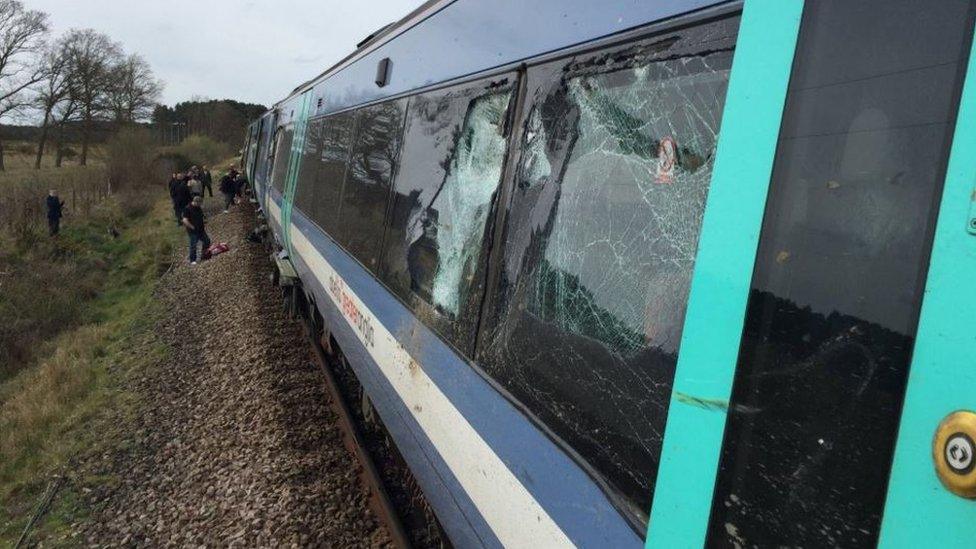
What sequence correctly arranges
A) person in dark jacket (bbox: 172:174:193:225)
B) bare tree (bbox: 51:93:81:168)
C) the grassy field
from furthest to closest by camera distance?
bare tree (bbox: 51:93:81:168) < person in dark jacket (bbox: 172:174:193:225) < the grassy field

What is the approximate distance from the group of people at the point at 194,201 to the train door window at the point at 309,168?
6124 millimetres

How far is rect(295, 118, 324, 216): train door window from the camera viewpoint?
7487 millimetres

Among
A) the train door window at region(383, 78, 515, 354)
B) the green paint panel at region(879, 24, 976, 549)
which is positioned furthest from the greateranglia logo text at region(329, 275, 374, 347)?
the green paint panel at region(879, 24, 976, 549)

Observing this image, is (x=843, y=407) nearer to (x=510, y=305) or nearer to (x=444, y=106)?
(x=510, y=305)

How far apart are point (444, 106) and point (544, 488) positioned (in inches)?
79.9

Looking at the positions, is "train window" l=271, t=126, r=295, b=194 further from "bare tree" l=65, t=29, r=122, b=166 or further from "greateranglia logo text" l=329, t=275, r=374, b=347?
"bare tree" l=65, t=29, r=122, b=166

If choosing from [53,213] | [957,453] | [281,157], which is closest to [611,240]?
[957,453]

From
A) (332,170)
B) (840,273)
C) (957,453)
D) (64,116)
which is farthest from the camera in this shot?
(64,116)

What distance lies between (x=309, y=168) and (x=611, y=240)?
666 cm

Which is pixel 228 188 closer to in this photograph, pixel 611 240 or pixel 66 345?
pixel 66 345

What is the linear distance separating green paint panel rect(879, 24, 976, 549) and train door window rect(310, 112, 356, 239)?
4969 mm

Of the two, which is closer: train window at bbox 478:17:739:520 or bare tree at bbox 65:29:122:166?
train window at bbox 478:17:739:520

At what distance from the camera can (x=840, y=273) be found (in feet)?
3.76

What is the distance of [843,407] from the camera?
3.65 feet
